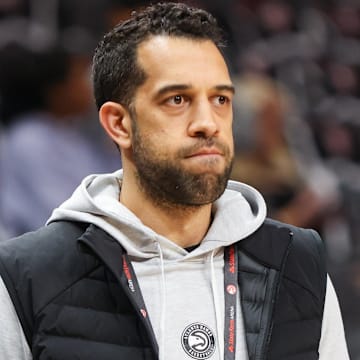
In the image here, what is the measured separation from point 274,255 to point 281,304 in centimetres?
10

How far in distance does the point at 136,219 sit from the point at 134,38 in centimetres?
34

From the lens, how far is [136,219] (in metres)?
1.97

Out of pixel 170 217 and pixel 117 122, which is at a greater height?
pixel 117 122

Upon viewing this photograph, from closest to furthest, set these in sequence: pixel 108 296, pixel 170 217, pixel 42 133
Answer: pixel 108 296, pixel 170 217, pixel 42 133

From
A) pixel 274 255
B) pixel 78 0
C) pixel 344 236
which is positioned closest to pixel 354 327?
pixel 344 236

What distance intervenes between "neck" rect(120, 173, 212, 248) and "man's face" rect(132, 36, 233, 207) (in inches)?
0.8

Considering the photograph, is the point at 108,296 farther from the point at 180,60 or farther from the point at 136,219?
the point at 180,60

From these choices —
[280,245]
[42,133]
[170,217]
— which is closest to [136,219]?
[170,217]

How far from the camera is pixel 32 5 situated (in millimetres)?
4105

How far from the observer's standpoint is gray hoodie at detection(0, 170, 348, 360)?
1893mm

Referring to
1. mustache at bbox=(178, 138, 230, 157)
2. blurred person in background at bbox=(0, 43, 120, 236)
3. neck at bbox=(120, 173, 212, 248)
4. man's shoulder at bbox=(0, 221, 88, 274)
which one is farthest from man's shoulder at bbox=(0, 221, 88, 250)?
blurred person in background at bbox=(0, 43, 120, 236)

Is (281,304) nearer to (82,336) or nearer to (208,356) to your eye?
(208,356)

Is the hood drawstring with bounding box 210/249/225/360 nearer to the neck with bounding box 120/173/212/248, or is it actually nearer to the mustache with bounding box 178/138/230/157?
the neck with bounding box 120/173/212/248

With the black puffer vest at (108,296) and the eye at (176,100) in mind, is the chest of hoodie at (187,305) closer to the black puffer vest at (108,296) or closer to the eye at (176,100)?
the black puffer vest at (108,296)
